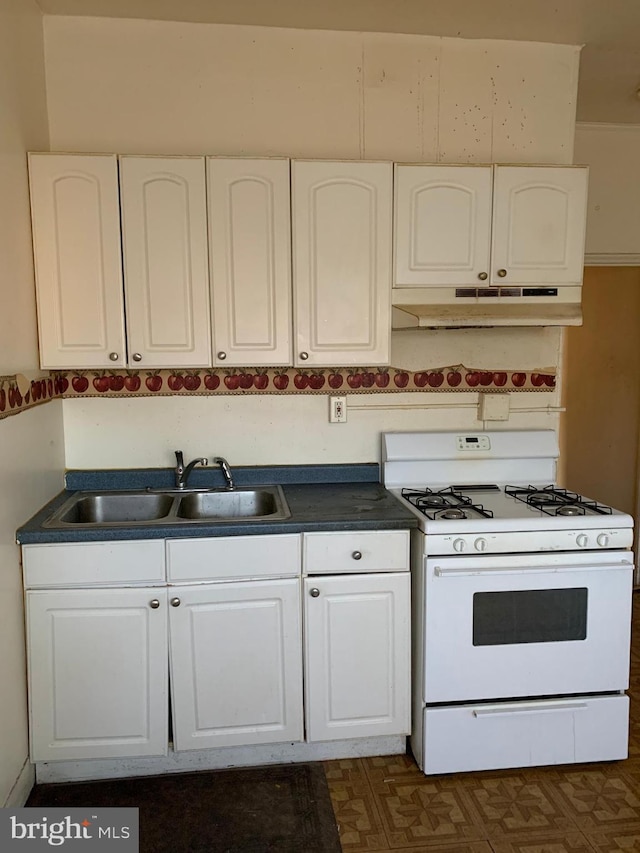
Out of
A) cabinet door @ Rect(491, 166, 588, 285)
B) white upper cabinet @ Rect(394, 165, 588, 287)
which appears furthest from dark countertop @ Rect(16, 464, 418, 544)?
cabinet door @ Rect(491, 166, 588, 285)

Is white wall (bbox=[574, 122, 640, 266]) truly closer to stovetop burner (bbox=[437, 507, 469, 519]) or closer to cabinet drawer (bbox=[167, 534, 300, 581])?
stovetop burner (bbox=[437, 507, 469, 519])

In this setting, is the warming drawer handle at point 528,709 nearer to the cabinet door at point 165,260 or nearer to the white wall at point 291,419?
the white wall at point 291,419

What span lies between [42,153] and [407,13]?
1399mm

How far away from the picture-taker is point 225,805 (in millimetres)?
2111

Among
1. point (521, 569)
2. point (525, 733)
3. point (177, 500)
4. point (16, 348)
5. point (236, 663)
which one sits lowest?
point (525, 733)

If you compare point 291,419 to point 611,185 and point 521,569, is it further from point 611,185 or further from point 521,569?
point 611,185

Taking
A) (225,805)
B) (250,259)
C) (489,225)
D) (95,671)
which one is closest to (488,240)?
(489,225)

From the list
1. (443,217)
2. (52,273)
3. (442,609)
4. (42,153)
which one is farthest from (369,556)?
(42,153)

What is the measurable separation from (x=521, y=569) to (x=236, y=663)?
3.33ft

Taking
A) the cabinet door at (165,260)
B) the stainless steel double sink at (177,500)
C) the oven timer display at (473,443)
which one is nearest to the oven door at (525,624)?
the oven timer display at (473,443)

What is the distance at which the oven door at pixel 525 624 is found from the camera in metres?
2.18

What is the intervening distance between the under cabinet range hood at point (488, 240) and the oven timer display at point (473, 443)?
1.95 feet

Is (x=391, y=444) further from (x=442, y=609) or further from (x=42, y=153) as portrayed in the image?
(x=42, y=153)

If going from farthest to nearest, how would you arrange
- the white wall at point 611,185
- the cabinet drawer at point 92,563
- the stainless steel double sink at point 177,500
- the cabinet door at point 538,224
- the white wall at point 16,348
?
1. the white wall at point 611,185
2. the stainless steel double sink at point 177,500
3. the cabinet door at point 538,224
4. the cabinet drawer at point 92,563
5. the white wall at point 16,348
